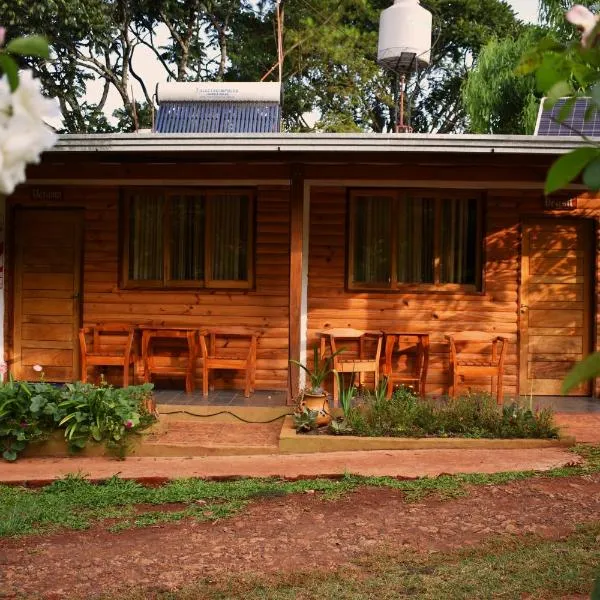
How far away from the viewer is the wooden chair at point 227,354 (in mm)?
8078

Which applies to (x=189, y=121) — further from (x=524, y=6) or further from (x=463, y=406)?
(x=524, y=6)

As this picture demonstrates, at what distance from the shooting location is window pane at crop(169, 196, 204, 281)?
899 centimetres

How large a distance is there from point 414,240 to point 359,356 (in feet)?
4.88

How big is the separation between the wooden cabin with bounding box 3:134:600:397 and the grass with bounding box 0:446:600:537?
3.00 meters

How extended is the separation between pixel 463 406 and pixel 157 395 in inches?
130

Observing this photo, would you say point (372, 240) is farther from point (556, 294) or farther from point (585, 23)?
point (585, 23)

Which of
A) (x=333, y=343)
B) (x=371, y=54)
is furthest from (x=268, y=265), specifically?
(x=371, y=54)

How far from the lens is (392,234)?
8.84 m

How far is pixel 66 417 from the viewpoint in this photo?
6.32 m

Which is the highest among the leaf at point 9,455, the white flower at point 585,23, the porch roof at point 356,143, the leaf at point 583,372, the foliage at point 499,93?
the foliage at point 499,93

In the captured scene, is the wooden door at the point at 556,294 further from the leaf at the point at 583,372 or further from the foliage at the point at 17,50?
the foliage at the point at 17,50

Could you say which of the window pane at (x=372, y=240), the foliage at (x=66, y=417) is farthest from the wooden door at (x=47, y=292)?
the window pane at (x=372, y=240)

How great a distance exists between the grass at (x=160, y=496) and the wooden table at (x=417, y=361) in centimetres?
247

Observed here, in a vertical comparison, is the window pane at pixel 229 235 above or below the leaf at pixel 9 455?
above
